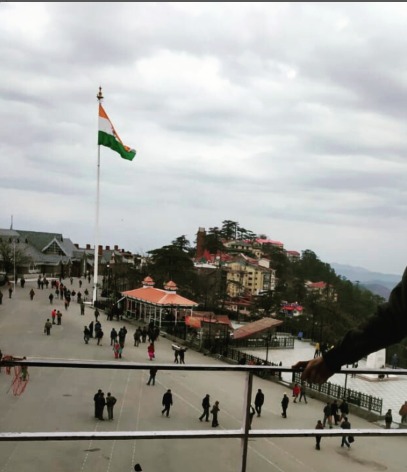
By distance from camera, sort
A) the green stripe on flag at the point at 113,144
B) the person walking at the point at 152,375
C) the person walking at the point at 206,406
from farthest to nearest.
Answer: the green stripe on flag at the point at 113,144
the person walking at the point at 206,406
the person walking at the point at 152,375

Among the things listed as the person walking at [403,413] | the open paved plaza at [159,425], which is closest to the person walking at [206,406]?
the open paved plaza at [159,425]

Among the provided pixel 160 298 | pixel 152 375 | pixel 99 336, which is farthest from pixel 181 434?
pixel 160 298

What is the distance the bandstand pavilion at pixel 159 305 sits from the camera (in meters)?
34.9

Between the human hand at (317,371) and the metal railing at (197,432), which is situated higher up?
the human hand at (317,371)

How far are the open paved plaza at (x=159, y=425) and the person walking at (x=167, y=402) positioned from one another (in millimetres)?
29

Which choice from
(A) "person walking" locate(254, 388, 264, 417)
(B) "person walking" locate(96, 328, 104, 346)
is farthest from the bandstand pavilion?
(A) "person walking" locate(254, 388, 264, 417)

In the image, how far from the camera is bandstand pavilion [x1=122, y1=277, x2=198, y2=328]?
3491 cm

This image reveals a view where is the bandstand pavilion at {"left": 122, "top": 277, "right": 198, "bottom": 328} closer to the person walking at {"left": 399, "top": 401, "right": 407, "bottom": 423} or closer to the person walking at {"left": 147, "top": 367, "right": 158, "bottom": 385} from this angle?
the person walking at {"left": 399, "top": 401, "right": 407, "bottom": 423}

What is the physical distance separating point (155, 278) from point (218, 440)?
172 feet

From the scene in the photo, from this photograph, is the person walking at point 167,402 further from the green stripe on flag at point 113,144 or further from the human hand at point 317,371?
the green stripe on flag at point 113,144

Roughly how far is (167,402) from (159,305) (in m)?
32.5

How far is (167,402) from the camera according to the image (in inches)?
107

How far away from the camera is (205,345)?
2870 centimetres

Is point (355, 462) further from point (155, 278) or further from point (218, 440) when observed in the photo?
point (155, 278)
